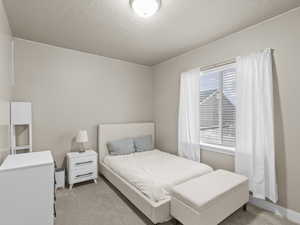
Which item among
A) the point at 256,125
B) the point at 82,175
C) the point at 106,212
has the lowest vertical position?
the point at 106,212

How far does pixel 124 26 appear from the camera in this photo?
231 cm

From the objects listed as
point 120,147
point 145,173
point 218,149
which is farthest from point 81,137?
point 218,149

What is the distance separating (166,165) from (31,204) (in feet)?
5.94

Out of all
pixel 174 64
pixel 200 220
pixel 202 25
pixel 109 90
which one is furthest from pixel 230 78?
pixel 109 90

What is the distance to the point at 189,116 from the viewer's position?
315cm

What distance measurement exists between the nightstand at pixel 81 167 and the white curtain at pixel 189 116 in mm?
1792

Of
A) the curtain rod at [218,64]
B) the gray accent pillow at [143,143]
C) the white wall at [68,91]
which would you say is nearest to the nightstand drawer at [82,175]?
the white wall at [68,91]

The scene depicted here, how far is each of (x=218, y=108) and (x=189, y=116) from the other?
0.57 metres

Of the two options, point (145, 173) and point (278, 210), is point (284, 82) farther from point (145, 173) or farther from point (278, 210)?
point (145, 173)

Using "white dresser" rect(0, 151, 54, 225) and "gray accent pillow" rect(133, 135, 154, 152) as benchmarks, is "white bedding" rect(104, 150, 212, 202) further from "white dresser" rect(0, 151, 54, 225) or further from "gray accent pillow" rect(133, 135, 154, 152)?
"white dresser" rect(0, 151, 54, 225)

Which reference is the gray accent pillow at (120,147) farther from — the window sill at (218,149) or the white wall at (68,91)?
the window sill at (218,149)

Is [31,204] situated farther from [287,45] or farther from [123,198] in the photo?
[287,45]

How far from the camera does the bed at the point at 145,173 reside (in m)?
1.82

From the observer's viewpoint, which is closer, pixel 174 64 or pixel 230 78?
pixel 230 78
